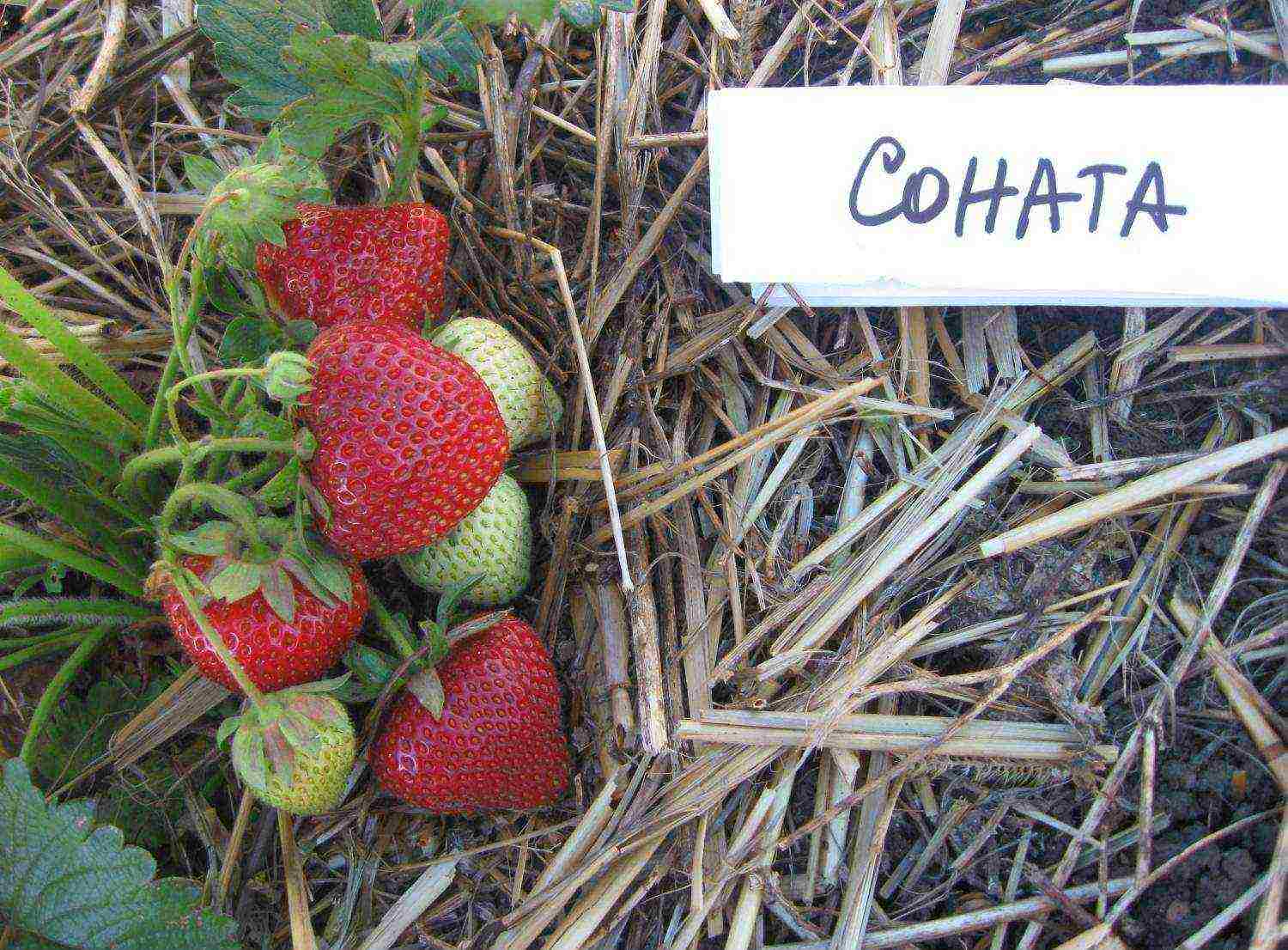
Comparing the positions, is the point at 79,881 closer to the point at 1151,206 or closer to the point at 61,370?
the point at 61,370

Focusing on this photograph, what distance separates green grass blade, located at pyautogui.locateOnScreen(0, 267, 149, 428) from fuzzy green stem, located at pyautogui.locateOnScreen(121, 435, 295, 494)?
10 cm

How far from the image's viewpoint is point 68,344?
1109 mm

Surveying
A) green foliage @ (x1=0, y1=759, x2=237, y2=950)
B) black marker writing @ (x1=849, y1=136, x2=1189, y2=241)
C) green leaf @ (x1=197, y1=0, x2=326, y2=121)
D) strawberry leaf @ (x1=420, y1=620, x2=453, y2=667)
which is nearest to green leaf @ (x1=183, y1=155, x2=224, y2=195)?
green leaf @ (x1=197, y1=0, x2=326, y2=121)

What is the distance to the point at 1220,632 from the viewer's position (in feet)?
3.89

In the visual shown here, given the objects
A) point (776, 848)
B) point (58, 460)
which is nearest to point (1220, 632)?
point (776, 848)

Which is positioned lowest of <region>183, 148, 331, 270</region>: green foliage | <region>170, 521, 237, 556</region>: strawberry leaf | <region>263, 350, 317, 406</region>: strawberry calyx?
<region>170, 521, 237, 556</region>: strawberry leaf

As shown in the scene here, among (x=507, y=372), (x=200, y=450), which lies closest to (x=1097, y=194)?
(x=507, y=372)

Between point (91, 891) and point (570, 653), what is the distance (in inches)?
23.9

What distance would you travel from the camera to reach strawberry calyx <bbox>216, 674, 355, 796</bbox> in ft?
3.18

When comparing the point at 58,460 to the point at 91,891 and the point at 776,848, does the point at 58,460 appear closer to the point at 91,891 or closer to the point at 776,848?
the point at 91,891

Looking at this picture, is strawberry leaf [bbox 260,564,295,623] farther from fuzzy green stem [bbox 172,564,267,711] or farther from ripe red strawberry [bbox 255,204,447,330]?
ripe red strawberry [bbox 255,204,447,330]

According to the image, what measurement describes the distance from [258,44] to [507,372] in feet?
1.57

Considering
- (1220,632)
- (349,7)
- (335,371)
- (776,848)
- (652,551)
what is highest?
(349,7)

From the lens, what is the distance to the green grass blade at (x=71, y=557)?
1053mm
